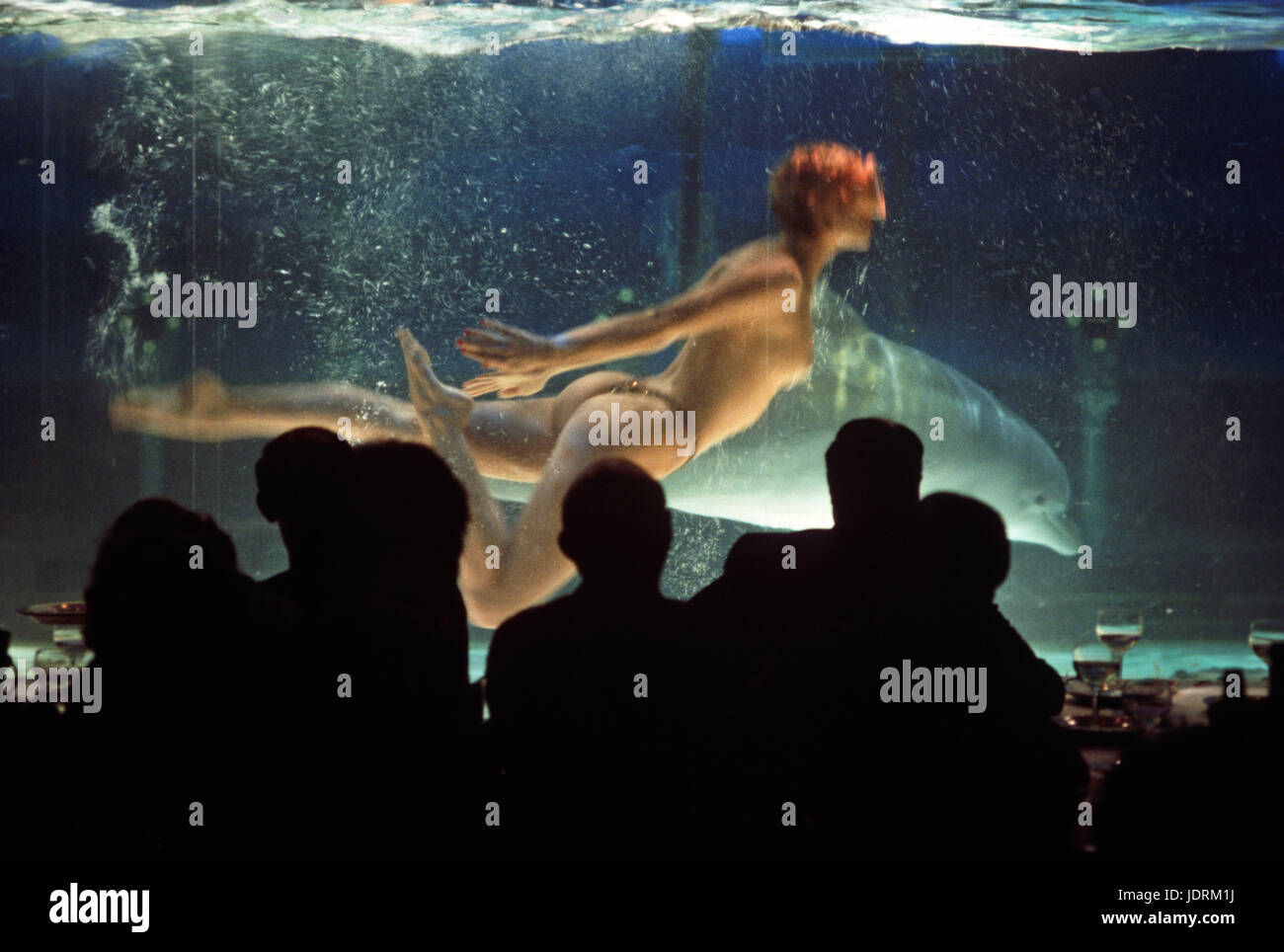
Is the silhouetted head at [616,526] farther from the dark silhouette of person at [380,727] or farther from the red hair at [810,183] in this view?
the red hair at [810,183]

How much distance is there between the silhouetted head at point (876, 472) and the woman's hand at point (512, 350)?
1.49 metres

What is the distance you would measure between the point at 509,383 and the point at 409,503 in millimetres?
1499

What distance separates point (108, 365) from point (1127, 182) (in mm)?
5647

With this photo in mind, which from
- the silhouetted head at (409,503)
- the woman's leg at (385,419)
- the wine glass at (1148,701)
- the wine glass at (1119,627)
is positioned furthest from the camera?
the woman's leg at (385,419)

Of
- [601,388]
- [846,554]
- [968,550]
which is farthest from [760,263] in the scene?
[968,550]

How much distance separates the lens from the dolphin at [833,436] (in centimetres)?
473

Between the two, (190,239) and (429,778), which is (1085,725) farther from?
(190,239)

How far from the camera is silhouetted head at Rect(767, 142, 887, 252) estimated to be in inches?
137

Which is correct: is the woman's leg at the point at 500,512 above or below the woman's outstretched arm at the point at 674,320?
below

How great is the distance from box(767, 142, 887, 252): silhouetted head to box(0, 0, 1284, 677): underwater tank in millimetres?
1155

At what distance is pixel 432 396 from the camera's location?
3.49 m

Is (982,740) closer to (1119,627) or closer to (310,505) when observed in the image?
(1119,627)

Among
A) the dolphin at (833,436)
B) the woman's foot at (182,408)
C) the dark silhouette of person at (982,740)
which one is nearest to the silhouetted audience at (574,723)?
the dark silhouette of person at (982,740)

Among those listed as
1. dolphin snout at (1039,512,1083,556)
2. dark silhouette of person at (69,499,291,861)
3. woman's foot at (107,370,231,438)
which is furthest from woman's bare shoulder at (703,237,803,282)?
dolphin snout at (1039,512,1083,556)
